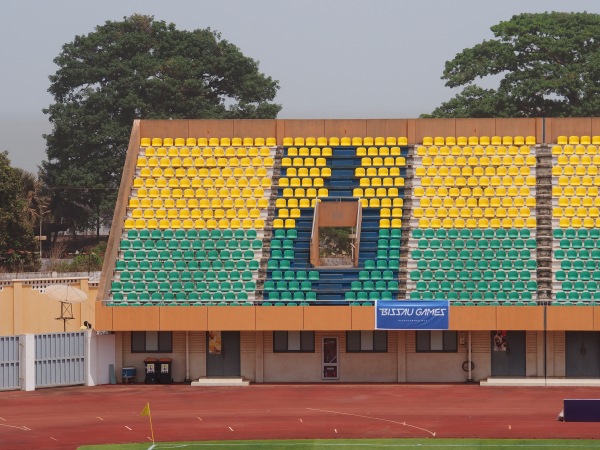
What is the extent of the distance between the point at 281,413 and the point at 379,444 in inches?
285

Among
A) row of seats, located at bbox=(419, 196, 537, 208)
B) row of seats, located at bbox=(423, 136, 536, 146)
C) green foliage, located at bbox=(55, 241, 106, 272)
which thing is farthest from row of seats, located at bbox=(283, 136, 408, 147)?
green foliage, located at bbox=(55, 241, 106, 272)

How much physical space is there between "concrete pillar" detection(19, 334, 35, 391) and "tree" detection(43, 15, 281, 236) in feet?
205

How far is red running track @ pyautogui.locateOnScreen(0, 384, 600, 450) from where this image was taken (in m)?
47.5

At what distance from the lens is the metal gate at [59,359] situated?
58.7 meters

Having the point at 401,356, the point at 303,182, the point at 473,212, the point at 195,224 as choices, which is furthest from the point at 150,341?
the point at 473,212

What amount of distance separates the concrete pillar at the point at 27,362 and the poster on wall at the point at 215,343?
7.37 m

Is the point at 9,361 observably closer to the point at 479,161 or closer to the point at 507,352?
the point at 507,352

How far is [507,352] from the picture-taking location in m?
59.8

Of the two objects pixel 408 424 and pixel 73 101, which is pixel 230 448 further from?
pixel 73 101

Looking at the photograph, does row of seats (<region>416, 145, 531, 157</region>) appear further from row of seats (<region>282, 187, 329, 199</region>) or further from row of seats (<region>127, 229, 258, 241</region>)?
row of seats (<region>127, 229, 258, 241</region>)

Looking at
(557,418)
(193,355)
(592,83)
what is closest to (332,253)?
(592,83)

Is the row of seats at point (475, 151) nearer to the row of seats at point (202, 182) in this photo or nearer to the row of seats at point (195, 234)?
the row of seats at point (202, 182)

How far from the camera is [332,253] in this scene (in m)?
104

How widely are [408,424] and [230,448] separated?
7191mm
